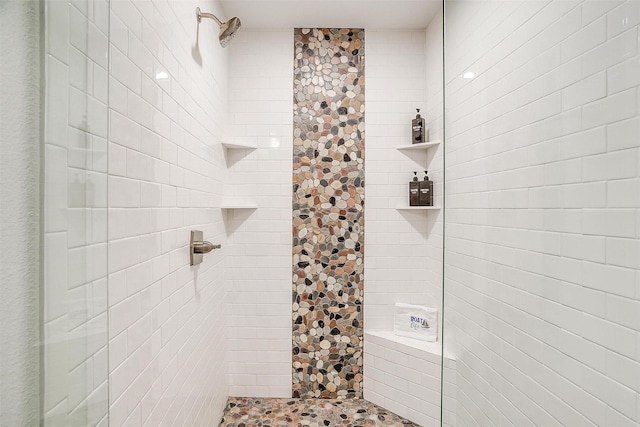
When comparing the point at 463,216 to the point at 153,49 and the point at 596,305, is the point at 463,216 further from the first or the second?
the point at 153,49

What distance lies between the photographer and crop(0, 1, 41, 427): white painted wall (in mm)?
345

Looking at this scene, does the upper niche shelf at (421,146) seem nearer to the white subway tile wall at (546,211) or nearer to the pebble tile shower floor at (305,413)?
the white subway tile wall at (546,211)

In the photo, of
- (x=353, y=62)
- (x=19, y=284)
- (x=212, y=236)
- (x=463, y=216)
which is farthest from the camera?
(x=353, y=62)

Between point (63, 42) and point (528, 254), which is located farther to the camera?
point (528, 254)

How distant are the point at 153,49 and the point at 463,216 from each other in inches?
42.1

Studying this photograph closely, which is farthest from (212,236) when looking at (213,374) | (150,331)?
(150,331)

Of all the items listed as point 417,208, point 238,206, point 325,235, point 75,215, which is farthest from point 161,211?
point 417,208

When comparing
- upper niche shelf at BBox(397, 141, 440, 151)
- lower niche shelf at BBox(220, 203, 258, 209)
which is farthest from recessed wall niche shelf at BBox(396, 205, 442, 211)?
lower niche shelf at BBox(220, 203, 258, 209)

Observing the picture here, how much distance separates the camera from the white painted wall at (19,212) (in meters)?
0.34

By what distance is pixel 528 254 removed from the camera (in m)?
0.64

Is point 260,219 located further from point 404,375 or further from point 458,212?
point 458,212

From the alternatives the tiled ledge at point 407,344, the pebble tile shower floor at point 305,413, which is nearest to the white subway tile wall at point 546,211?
the tiled ledge at point 407,344

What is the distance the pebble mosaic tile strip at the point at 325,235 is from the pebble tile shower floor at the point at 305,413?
10 cm

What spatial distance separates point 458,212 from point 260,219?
1.78m
